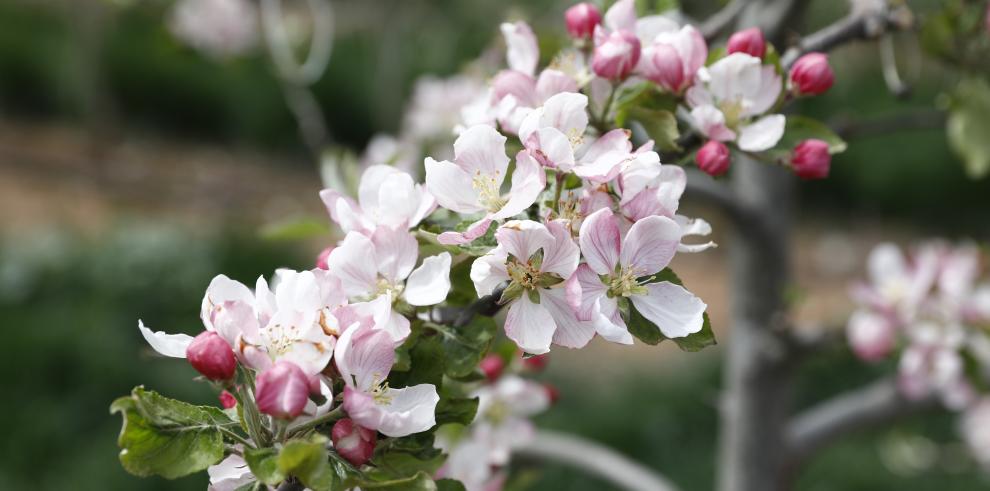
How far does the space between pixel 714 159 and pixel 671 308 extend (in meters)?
0.14

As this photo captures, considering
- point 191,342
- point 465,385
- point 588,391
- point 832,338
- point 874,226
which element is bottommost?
point 191,342

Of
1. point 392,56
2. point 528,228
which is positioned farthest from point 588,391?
point 528,228

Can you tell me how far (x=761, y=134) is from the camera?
76cm

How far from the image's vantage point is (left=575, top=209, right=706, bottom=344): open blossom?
615 mm

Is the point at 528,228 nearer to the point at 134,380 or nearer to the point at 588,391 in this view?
the point at 134,380

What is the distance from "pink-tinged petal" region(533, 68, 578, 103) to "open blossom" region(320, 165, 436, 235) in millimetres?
122

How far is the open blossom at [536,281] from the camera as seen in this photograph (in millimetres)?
611

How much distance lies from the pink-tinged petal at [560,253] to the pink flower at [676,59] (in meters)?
0.19

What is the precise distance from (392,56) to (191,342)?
180 inches

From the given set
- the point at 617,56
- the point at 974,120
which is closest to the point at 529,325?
the point at 617,56

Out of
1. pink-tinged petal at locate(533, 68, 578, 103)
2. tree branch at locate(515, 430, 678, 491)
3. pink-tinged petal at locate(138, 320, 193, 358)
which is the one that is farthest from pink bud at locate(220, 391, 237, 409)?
tree branch at locate(515, 430, 678, 491)

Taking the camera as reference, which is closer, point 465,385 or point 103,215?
point 465,385

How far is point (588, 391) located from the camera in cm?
405

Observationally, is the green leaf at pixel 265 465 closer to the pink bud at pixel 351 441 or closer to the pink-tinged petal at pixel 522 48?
the pink bud at pixel 351 441
